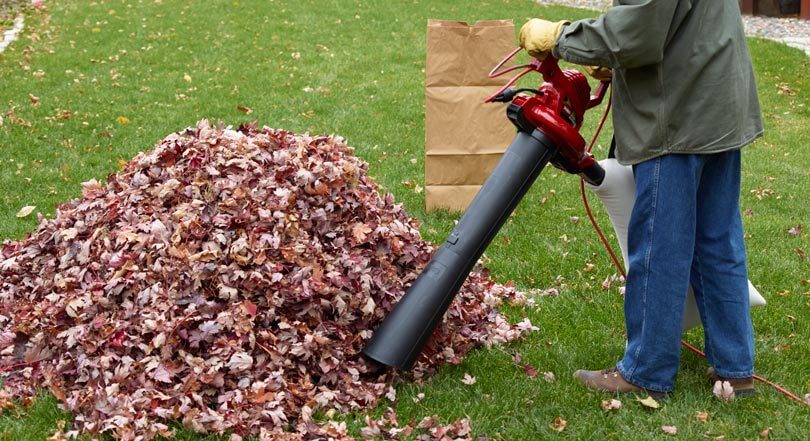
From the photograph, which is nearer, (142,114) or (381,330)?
(381,330)

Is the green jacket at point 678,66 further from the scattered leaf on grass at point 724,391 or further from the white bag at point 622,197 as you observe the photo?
the scattered leaf on grass at point 724,391

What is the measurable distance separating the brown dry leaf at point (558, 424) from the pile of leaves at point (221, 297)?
329mm

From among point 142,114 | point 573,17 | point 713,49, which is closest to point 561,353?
point 713,49

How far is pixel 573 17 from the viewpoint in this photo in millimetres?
12562

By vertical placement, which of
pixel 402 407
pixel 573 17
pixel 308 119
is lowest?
pixel 573 17

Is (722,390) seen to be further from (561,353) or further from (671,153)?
(671,153)

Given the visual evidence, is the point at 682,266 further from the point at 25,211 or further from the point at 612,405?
the point at 25,211

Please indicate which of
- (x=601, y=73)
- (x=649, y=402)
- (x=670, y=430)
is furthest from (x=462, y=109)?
(x=670, y=430)

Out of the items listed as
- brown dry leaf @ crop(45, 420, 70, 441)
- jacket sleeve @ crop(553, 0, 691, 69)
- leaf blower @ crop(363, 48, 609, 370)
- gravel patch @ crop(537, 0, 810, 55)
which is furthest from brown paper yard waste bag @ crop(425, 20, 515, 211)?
gravel patch @ crop(537, 0, 810, 55)

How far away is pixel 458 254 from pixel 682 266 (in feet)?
2.53

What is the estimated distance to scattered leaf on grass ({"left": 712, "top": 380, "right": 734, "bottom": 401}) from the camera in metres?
3.02

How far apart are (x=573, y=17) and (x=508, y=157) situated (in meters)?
Result: 10.3

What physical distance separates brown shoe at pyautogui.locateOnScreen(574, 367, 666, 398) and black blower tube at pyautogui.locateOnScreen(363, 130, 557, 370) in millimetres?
631

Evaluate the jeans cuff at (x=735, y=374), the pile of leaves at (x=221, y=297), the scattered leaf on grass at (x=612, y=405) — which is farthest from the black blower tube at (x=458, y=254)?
the jeans cuff at (x=735, y=374)
